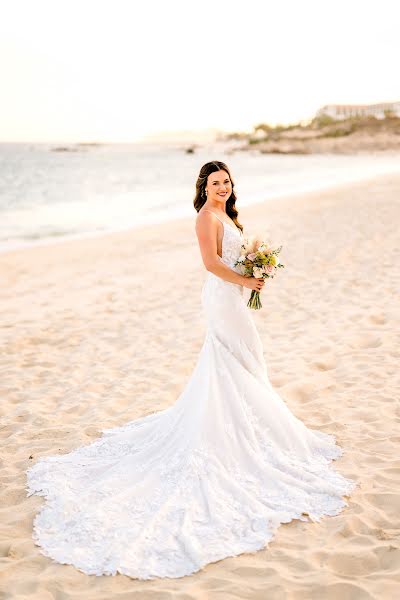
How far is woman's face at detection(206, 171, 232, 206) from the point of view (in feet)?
13.8

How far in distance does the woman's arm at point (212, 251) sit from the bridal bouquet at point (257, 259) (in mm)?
83

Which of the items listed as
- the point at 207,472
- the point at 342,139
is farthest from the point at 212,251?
the point at 342,139

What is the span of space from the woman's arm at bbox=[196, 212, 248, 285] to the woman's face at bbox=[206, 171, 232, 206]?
17cm

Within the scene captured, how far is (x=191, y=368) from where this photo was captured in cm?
692

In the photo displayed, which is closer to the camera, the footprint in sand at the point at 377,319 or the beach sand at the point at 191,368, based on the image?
the beach sand at the point at 191,368

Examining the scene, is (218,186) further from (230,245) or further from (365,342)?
(365,342)

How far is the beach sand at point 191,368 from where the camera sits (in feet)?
10.6

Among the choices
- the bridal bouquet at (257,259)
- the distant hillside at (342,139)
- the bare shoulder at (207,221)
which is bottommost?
the bridal bouquet at (257,259)

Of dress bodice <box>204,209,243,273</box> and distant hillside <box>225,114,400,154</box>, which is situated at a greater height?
distant hillside <box>225,114,400,154</box>

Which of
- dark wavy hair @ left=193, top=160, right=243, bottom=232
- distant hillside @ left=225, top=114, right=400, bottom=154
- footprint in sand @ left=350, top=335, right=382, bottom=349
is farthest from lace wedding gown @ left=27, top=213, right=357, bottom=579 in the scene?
distant hillside @ left=225, top=114, right=400, bottom=154

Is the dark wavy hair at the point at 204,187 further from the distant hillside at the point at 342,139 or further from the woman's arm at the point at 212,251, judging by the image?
the distant hillside at the point at 342,139

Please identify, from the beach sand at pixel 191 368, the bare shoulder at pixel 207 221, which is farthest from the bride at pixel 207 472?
the beach sand at pixel 191 368

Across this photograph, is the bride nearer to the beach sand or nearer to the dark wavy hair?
the dark wavy hair

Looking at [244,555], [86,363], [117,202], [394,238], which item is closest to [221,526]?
[244,555]
